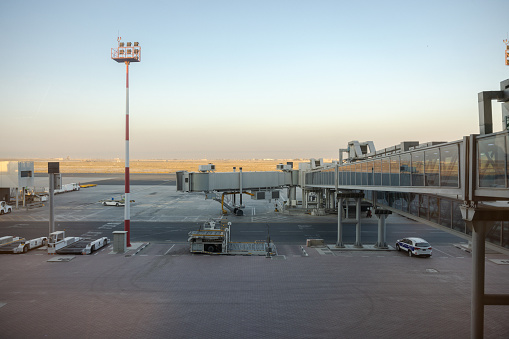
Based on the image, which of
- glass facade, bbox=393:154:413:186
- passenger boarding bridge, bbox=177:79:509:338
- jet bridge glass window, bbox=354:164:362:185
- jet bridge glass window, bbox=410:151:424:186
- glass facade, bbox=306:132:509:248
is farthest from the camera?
jet bridge glass window, bbox=354:164:362:185

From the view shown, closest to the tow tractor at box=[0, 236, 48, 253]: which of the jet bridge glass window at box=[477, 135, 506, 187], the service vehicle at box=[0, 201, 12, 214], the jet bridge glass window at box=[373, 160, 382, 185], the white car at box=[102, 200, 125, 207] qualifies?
the service vehicle at box=[0, 201, 12, 214]

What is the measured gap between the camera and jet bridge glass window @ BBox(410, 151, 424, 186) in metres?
15.0

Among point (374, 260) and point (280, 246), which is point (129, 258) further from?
point (374, 260)

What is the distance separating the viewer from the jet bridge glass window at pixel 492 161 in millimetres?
10008

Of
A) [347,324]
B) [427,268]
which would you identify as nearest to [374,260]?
[427,268]

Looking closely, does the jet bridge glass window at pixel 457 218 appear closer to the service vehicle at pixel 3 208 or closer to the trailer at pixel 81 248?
the trailer at pixel 81 248

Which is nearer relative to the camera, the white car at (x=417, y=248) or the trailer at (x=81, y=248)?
the white car at (x=417, y=248)

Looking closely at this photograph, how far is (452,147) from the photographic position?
12477mm

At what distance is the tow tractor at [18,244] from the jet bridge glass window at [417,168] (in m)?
32.8

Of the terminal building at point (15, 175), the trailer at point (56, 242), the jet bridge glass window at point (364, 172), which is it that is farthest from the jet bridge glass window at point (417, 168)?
the terminal building at point (15, 175)

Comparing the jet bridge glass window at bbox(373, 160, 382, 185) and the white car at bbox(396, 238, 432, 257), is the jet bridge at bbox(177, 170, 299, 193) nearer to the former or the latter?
the white car at bbox(396, 238, 432, 257)

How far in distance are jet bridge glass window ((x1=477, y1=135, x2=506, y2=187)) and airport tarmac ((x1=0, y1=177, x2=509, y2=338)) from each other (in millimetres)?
9289

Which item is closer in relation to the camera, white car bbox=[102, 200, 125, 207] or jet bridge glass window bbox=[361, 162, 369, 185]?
jet bridge glass window bbox=[361, 162, 369, 185]

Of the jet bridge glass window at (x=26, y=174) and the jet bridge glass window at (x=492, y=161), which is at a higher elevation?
the jet bridge glass window at (x=492, y=161)
